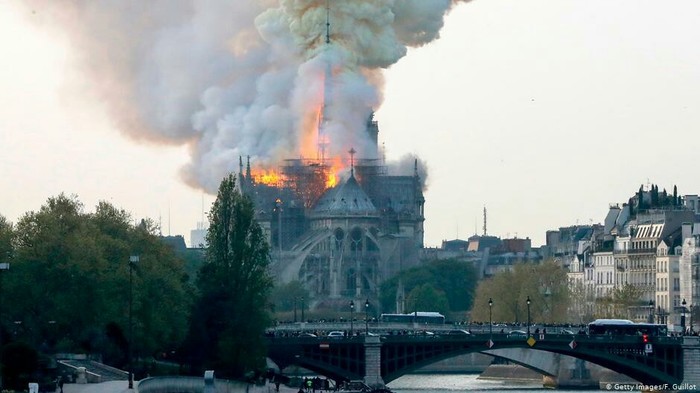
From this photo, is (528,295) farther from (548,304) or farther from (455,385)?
(455,385)

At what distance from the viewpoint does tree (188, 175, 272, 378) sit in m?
103

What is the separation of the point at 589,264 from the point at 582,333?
163 feet

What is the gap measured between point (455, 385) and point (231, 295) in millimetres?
26916

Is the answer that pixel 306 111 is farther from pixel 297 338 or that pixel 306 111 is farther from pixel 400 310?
pixel 297 338

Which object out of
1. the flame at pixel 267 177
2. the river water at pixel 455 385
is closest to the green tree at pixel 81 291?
the river water at pixel 455 385

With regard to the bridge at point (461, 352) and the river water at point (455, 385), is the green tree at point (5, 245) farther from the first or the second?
the river water at point (455, 385)

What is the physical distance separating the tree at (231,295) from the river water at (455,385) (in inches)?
465

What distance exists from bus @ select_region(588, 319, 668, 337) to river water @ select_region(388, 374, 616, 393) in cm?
306

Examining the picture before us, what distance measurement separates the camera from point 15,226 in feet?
345

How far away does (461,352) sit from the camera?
115 metres

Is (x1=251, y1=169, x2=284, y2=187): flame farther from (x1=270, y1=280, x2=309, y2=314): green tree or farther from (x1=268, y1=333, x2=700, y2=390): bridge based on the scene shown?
(x1=268, y1=333, x2=700, y2=390): bridge

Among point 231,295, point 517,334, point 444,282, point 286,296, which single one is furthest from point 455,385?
point 444,282

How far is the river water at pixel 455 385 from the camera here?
120500mm

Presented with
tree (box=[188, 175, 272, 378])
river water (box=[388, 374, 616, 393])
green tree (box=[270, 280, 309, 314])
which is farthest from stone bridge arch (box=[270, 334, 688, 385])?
green tree (box=[270, 280, 309, 314])
